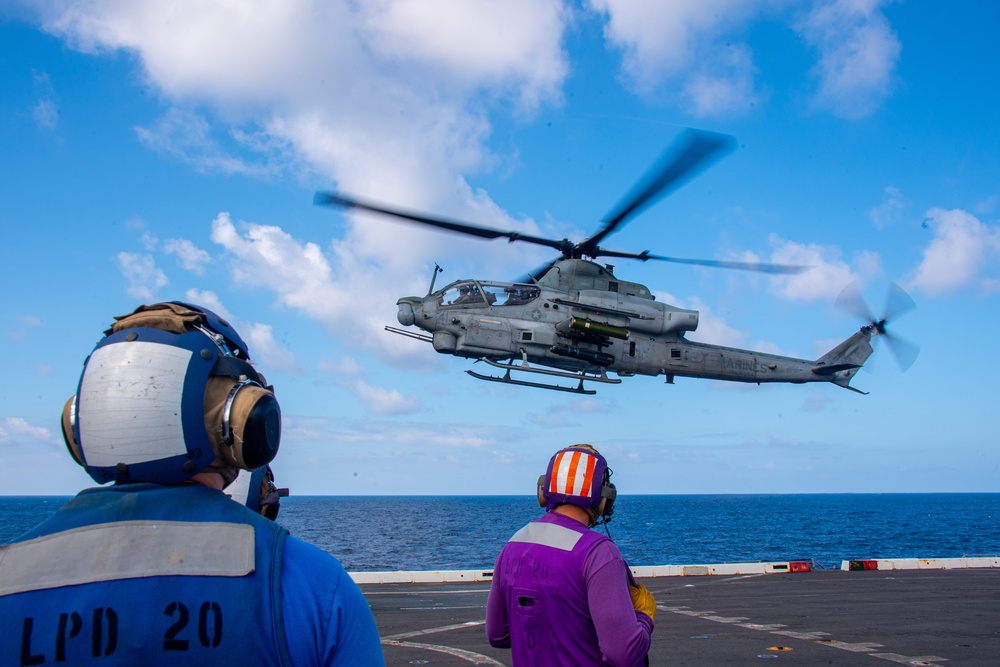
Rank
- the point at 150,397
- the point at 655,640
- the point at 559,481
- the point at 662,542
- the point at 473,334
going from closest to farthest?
the point at 150,397 → the point at 559,481 → the point at 655,640 → the point at 473,334 → the point at 662,542

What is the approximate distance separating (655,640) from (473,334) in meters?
8.55

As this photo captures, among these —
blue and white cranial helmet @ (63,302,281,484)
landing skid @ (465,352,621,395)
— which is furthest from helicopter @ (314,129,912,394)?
blue and white cranial helmet @ (63,302,281,484)

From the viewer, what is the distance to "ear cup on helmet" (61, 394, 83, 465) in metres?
1.94

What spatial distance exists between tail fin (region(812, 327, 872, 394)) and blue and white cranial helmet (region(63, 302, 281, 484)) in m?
20.1

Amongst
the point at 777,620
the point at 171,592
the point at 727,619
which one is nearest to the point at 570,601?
the point at 171,592

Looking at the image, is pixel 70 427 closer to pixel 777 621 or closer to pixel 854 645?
pixel 854 645

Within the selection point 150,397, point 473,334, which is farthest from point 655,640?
point 150,397

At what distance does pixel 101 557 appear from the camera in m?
1.67

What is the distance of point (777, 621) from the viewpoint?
38.1ft

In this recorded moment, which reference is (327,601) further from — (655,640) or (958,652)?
(958,652)

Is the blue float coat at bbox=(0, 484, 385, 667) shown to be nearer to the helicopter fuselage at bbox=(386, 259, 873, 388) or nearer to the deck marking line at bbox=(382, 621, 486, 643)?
the deck marking line at bbox=(382, 621, 486, 643)

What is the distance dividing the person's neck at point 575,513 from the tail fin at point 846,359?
17800 millimetres

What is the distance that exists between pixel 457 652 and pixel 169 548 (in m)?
8.56

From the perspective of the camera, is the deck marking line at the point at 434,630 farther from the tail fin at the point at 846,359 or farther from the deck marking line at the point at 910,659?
the tail fin at the point at 846,359
